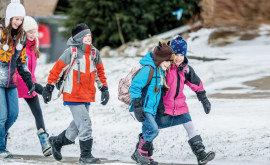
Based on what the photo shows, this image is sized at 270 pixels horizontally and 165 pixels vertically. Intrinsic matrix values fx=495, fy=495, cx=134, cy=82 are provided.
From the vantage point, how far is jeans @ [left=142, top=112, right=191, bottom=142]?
5367 mm

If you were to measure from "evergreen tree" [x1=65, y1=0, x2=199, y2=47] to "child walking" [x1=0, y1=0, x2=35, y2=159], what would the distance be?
869cm

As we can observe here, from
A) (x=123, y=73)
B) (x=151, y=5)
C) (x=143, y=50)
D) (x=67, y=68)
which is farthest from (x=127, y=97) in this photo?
(x=151, y=5)

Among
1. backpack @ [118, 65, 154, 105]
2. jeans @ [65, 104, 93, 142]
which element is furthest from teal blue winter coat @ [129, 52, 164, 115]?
jeans @ [65, 104, 93, 142]

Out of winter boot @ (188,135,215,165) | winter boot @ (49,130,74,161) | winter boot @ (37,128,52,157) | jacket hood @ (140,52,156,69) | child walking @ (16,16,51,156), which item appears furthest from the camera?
child walking @ (16,16,51,156)

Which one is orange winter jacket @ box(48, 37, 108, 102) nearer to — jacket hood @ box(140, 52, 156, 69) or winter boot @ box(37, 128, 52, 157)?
jacket hood @ box(140, 52, 156, 69)

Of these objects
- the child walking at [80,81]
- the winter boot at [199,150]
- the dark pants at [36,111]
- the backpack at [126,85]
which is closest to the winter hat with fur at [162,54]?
the backpack at [126,85]

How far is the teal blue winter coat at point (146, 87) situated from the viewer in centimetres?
525

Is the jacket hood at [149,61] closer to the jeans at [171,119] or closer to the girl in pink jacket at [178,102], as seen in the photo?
the girl in pink jacket at [178,102]

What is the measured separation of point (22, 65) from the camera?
6.30 metres

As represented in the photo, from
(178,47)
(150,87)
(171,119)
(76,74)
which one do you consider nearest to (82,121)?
(76,74)

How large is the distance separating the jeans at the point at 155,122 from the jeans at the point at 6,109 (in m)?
1.82

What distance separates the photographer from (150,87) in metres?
5.34

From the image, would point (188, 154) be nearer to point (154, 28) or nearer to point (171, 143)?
point (171, 143)

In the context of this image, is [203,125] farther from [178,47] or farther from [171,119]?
[178,47]
